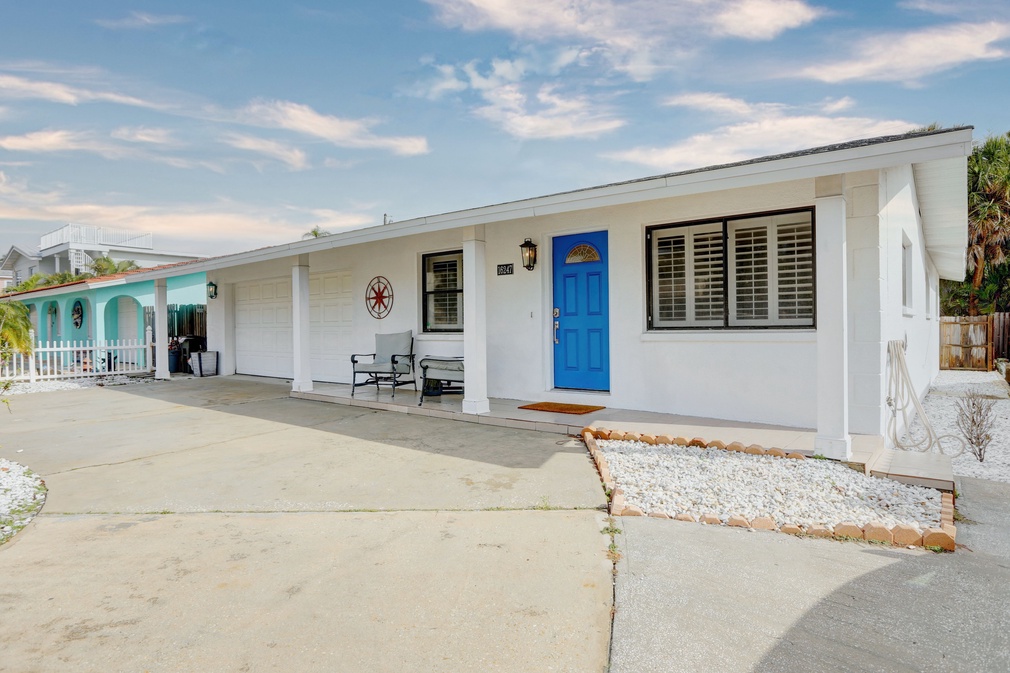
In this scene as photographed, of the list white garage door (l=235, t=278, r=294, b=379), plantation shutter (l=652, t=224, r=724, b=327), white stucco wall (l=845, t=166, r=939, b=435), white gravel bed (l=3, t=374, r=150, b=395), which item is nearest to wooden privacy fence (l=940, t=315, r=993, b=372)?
white stucco wall (l=845, t=166, r=939, b=435)

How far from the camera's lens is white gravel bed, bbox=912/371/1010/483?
5.05m

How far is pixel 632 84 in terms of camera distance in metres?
9.70

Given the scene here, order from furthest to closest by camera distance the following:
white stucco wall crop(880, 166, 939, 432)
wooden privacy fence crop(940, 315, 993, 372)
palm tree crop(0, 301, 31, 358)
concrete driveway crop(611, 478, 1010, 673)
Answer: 1. wooden privacy fence crop(940, 315, 993, 372)
2. palm tree crop(0, 301, 31, 358)
3. white stucco wall crop(880, 166, 939, 432)
4. concrete driveway crop(611, 478, 1010, 673)

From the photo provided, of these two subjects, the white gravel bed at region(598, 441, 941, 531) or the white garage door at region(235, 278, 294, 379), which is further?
the white garage door at region(235, 278, 294, 379)

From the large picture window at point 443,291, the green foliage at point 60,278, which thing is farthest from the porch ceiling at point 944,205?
the green foliage at point 60,278

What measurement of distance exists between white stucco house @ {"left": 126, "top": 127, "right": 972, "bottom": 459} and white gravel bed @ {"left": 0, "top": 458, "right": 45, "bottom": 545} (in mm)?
4144

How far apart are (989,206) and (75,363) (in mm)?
28170

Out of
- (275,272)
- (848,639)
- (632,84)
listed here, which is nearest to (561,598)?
(848,639)

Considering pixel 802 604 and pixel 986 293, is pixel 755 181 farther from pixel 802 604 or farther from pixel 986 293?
pixel 986 293

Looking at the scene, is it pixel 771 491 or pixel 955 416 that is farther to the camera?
pixel 955 416

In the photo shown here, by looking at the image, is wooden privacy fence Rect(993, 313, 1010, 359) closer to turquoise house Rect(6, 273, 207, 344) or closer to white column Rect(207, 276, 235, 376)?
white column Rect(207, 276, 235, 376)

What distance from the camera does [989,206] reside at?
18.4 metres

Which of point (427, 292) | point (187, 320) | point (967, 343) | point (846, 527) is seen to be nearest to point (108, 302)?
point (187, 320)

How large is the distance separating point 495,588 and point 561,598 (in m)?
0.32
